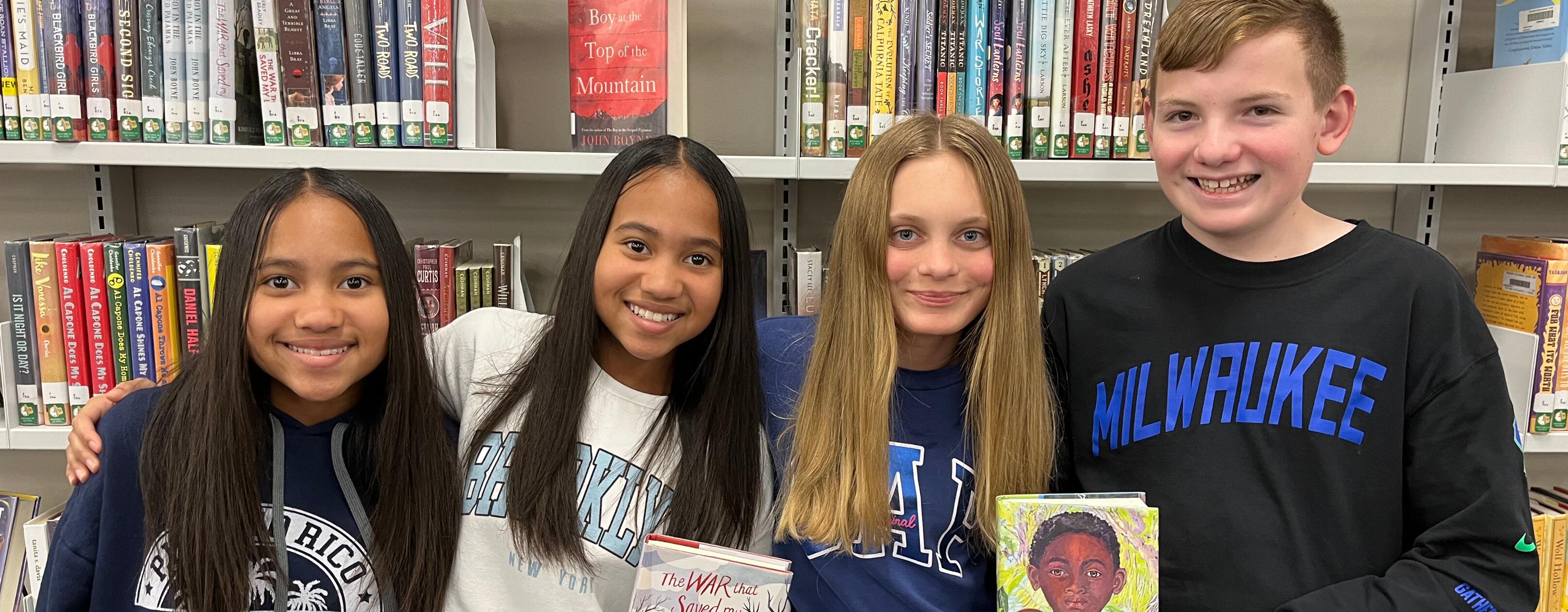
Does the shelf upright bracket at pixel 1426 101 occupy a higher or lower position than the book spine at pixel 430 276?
higher

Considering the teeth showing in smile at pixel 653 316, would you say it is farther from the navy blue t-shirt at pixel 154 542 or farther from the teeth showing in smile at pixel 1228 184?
the teeth showing in smile at pixel 1228 184

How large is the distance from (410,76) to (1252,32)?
136 cm

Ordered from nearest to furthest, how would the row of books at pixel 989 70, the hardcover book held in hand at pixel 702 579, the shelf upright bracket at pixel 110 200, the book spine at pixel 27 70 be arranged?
the hardcover book held in hand at pixel 702 579, the book spine at pixel 27 70, the row of books at pixel 989 70, the shelf upright bracket at pixel 110 200

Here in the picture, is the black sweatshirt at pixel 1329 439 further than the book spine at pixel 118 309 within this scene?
No

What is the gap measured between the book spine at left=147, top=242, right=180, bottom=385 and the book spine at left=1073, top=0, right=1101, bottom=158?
68.3 inches

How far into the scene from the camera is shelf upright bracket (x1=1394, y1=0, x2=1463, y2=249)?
1.91m

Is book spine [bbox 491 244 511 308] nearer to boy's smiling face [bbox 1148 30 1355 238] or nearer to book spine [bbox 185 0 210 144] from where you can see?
book spine [bbox 185 0 210 144]

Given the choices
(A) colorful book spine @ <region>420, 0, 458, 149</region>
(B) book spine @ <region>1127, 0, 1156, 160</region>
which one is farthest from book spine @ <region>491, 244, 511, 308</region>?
(B) book spine @ <region>1127, 0, 1156, 160</region>

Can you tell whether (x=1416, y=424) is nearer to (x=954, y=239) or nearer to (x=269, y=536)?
(x=954, y=239)

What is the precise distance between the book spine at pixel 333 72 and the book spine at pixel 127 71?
0.31 meters

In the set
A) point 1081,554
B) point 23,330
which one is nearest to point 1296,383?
point 1081,554

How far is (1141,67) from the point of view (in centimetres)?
164

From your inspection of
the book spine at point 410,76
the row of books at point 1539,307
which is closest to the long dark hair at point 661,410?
the book spine at point 410,76

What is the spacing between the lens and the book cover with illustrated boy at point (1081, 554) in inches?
43.8
